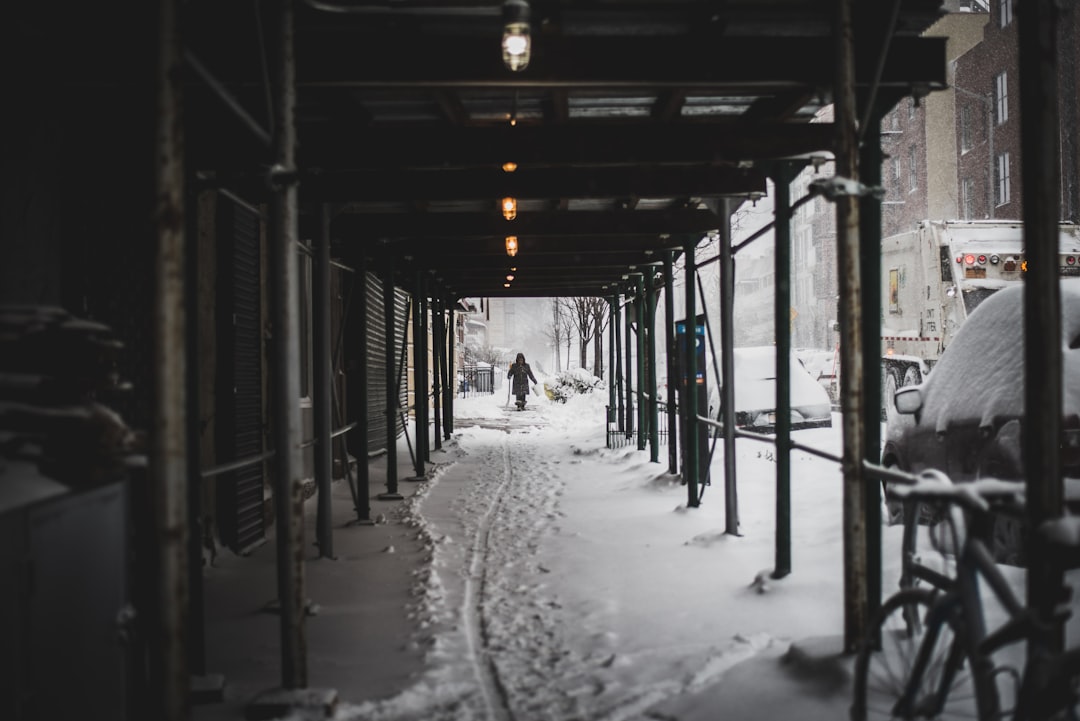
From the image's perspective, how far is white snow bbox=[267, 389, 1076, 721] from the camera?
4.02 metres

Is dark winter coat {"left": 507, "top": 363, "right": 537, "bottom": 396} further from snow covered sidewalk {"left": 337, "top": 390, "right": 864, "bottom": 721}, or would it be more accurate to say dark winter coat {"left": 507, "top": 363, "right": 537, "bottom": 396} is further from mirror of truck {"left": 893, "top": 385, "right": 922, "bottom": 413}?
mirror of truck {"left": 893, "top": 385, "right": 922, "bottom": 413}

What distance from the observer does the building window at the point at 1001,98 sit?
30703 mm

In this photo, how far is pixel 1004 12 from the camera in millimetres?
31547

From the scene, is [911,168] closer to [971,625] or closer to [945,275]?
[945,275]

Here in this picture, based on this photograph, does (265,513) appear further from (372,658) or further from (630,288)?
(630,288)

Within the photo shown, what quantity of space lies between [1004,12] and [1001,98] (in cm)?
357

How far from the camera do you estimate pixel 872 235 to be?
453cm

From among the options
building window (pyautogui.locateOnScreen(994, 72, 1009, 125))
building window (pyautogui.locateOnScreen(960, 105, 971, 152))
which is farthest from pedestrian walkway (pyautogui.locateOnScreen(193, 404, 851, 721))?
building window (pyautogui.locateOnScreen(960, 105, 971, 152))

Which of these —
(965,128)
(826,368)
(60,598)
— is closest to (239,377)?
(60,598)

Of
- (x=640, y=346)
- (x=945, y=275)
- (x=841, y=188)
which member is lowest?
(x=640, y=346)

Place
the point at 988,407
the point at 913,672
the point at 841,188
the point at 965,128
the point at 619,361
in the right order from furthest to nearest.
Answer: the point at 965,128
the point at 619,361
the point at 988,407
the point at 841,188
the point at 913,672

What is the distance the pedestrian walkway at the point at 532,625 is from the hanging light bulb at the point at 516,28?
10.4 feet

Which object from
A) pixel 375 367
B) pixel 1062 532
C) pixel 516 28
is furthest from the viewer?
pixel 375 367

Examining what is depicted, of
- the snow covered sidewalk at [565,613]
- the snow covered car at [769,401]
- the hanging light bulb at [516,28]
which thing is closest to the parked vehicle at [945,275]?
the snow covered car at [769,401]
